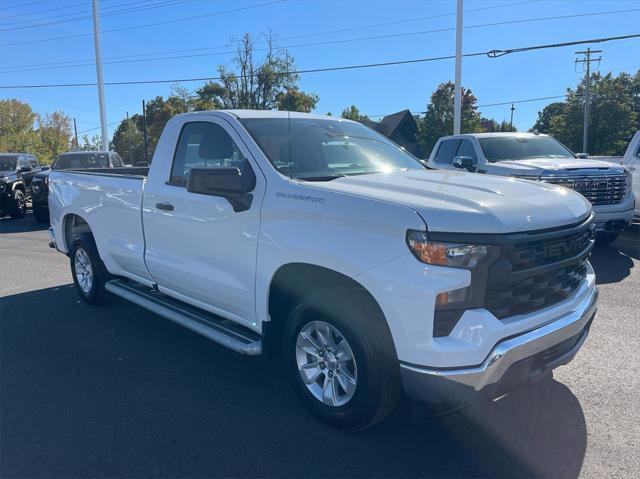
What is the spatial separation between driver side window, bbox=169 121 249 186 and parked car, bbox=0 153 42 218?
42.1 feet

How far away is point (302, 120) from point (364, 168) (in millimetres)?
754

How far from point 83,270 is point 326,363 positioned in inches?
158

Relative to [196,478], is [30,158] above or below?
above

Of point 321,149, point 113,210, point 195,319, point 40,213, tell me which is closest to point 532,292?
point 321,149

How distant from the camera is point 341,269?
2.99m

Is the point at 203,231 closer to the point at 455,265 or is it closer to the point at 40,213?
the point at 455,265

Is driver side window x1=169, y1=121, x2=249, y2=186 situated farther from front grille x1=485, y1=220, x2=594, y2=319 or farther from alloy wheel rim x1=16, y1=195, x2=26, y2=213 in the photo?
alloy wheel rim x1=16, y1=195, x2=26, y2=213

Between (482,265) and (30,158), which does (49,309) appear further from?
(30,158)

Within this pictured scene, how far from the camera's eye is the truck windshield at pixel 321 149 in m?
3.78

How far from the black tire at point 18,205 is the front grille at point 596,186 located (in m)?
14.1

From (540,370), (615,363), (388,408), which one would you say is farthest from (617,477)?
(615,363)

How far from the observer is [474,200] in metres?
2.90

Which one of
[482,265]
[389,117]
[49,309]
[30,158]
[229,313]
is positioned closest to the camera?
[482,265]

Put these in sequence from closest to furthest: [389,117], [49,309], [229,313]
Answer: [229,313]
[49,309]
[389,117]
